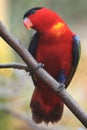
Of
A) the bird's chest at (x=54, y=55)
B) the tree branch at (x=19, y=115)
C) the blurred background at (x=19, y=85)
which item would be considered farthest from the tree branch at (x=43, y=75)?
the tree branch at (x=19, y=115)

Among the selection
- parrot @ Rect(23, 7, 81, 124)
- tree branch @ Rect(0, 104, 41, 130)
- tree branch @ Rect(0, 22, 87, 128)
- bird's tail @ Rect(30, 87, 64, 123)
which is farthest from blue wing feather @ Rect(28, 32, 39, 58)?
tree branch @ Rect(0, 104, 41, 130)

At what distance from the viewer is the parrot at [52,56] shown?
1235mm

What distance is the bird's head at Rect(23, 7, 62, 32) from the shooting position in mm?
1104

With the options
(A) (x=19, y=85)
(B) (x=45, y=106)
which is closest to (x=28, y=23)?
(B) (x=45, y=106)

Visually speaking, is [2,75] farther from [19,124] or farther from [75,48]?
[75,48]

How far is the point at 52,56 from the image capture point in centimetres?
129

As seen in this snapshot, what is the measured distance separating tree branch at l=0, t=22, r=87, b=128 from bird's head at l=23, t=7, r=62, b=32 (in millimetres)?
222

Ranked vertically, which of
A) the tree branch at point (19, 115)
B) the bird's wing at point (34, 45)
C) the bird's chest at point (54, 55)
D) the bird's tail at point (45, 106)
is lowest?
the tree branch at point (19, 115)

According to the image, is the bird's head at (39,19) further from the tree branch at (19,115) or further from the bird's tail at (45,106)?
the tree branch at (19,115)

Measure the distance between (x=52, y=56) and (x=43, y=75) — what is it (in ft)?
1.29

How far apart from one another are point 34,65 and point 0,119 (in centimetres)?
101

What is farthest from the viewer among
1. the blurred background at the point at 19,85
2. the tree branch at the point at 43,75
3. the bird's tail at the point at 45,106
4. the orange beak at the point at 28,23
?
the blurred background at the point at 19,85

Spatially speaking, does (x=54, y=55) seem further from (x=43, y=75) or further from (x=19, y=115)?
(x=19, y=115)

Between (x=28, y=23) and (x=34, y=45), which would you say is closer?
(x=28, y=23)
